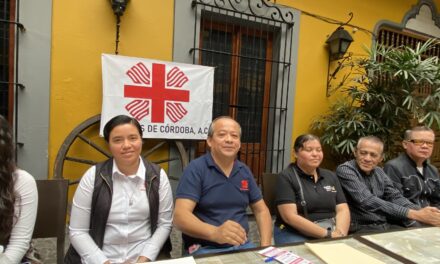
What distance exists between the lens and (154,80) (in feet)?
9.97

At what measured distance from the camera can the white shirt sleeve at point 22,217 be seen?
4.70ft

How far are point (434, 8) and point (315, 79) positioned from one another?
8.75ft

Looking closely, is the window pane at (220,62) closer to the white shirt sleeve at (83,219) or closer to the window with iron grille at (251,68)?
the window with iron grille at (251,68)

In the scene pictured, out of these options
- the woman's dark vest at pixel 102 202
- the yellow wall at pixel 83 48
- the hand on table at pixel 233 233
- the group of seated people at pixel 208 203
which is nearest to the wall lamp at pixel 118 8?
the yellow wall at pixel 83 48

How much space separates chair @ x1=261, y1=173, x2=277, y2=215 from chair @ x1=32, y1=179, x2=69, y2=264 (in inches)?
50.3

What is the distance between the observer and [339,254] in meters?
1.32

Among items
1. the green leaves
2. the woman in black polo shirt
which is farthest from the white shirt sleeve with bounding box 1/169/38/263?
the green leaves

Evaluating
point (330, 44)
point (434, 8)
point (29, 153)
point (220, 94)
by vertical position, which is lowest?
point (29, 153)

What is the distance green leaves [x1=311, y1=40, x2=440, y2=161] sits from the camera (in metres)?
3.49

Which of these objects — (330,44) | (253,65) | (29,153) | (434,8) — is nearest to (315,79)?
(330,44)

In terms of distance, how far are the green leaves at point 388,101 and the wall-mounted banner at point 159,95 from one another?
5.29 ft

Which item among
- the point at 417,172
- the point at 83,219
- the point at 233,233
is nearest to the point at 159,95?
the point at 83,219

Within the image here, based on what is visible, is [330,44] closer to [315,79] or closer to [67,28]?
[315,79]

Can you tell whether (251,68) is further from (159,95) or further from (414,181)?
(414,181)
